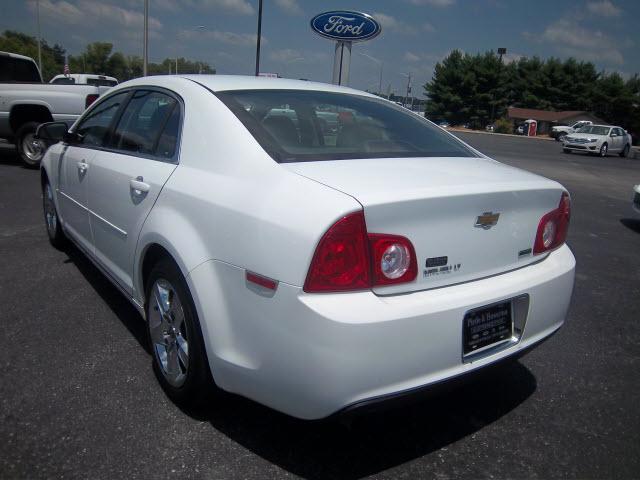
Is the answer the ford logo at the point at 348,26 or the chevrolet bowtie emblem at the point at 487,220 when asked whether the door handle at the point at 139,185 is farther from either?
the ford logo at the point at 348,26

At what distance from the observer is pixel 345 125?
2879mm

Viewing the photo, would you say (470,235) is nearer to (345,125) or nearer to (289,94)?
(345,125)

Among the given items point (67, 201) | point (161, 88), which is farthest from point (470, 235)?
point (67, 201)

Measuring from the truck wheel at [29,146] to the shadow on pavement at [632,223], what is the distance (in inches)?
402

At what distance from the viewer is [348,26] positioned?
15.6 metres

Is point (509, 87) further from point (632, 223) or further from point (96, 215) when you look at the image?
point (96, 215)

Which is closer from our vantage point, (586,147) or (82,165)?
(82,165)

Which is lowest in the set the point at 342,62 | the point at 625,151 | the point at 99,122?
the point at 625,151

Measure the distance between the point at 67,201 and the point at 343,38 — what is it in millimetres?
13333

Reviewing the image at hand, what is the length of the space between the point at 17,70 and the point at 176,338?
1046 centimetres

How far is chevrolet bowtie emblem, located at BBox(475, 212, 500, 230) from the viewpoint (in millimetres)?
2139

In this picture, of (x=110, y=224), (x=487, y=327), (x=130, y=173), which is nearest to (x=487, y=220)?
(x=487, y=327)

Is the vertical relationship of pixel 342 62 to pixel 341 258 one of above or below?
above

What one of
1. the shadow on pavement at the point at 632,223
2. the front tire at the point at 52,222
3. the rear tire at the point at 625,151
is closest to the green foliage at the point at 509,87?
the rear tire at the point at 625,151
